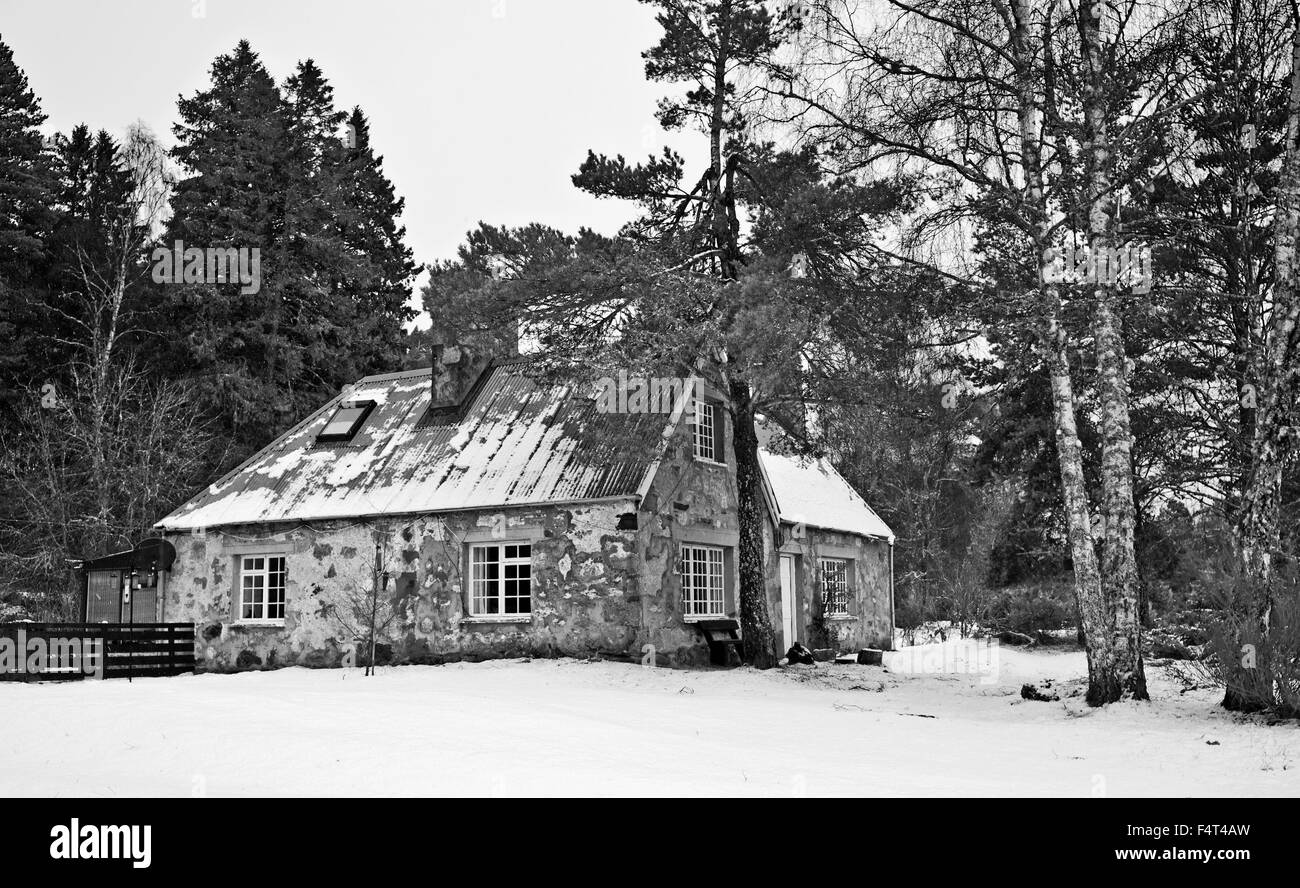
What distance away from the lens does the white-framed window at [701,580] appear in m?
19.1

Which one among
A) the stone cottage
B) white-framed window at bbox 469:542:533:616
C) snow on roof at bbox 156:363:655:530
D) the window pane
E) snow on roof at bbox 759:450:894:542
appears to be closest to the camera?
the stone cottage

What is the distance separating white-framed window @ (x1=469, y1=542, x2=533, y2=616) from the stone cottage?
1.3 inches

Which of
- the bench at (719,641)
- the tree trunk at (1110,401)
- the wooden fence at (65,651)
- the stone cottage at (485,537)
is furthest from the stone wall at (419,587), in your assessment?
the tree trunk at (1110,401)

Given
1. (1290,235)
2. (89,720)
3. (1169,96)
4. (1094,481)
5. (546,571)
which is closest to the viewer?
(89,720)

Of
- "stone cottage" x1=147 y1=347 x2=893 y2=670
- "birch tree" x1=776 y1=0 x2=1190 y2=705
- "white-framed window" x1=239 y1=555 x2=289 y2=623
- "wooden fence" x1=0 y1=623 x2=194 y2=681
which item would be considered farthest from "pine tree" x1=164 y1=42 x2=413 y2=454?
"birch tree" x1=776 y1=0 x2=1190 y2=705

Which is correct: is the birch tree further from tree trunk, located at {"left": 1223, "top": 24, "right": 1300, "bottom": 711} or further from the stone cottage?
the stone cottage

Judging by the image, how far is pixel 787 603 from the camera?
72.7ft

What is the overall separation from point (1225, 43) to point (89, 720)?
14.0m

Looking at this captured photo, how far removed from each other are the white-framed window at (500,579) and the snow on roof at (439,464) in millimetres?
852

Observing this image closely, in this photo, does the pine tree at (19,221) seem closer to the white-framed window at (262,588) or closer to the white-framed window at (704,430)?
the white-framed window at (262,588)

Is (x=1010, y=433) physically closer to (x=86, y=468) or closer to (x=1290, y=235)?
(x=1290, y=235)

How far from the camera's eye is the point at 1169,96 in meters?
13.2

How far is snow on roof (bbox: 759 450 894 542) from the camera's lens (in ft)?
74.9
